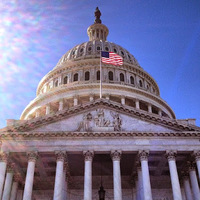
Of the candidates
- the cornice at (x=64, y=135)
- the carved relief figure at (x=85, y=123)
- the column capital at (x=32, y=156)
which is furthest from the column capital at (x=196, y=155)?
the column capital at (x=32, y=156)

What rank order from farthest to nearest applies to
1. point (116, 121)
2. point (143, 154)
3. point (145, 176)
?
point (116, 121)
point (143, 154)
point (145, 176)

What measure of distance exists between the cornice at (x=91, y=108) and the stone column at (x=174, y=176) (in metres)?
3.08

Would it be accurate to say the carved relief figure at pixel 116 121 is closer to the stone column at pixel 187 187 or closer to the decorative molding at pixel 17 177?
the stone column at pixel 187 187

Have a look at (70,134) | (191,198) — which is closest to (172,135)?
(191,198)

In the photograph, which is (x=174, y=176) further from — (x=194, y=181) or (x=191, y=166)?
(x=191, y=166)

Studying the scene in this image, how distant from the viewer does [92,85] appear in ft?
179

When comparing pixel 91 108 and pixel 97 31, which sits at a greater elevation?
pixel 97 31

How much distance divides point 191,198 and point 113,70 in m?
32.7

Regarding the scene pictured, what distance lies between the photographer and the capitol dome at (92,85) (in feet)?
179

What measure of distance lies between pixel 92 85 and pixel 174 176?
92.9 feet

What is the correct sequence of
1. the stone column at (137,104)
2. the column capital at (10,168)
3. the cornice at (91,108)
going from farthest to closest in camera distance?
1. the stone column at (137,104)
2. the column capital at (10,168)
3. the cornice at (91,108)

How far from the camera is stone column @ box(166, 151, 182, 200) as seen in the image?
93.5ft

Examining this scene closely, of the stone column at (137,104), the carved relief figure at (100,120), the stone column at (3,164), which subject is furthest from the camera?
the stone column at (137,104)

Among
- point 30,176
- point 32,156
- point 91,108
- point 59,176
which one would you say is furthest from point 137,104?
point 30,176
